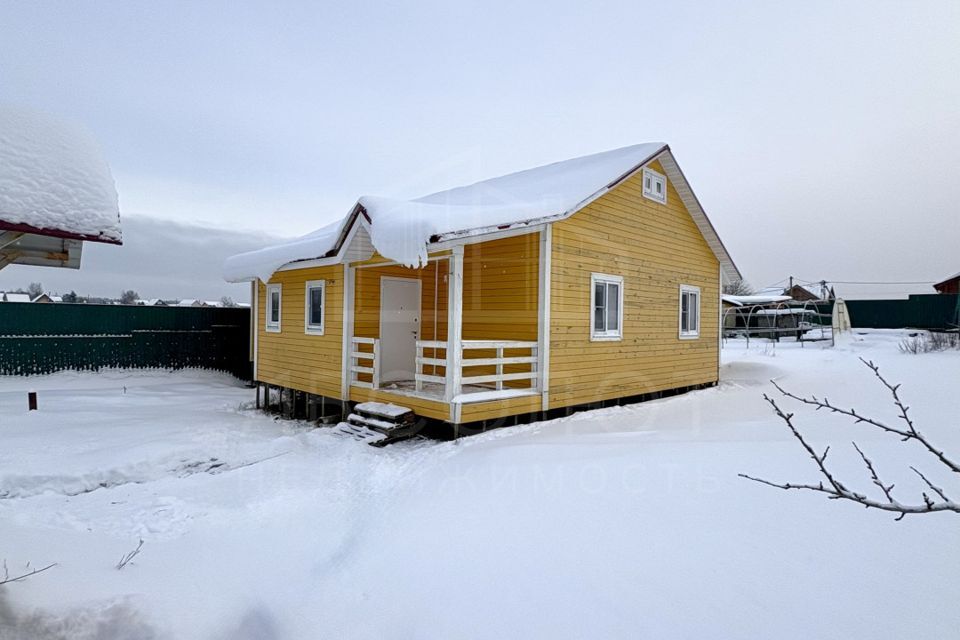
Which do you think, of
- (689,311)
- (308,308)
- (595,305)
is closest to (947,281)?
(689,311)

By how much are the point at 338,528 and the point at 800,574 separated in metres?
3.72

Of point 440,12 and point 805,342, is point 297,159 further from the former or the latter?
point 805,342

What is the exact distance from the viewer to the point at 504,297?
8953 mm

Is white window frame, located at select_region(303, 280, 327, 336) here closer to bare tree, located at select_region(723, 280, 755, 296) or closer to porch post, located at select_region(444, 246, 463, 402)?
porch post, located at select_region(444, 246, 463, 402)

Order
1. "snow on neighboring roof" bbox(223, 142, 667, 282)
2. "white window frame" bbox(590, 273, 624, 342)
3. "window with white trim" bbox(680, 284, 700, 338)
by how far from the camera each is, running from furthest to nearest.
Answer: "window with white trim" bbox(680, 284, 700, 338) → "white window frame" bbox(590, 273, 624, 342) → "snow on neighboring roof" bbox(223, 142, 667, 282)

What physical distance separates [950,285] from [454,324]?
41120 mm

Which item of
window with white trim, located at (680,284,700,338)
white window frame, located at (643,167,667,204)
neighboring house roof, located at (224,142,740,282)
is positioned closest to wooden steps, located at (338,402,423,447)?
neighboring house roof, located at (224,142,740,282)

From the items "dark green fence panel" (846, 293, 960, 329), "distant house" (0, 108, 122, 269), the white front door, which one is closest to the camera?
"distant house" (0, 108, 122, 269)

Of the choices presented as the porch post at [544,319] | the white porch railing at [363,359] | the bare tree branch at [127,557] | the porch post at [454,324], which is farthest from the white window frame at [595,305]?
the bare tree branch at [127,557]

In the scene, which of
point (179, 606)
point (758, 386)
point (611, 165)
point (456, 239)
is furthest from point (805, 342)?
point (179, 606)

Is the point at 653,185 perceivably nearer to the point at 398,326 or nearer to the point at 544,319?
the point at 544,319

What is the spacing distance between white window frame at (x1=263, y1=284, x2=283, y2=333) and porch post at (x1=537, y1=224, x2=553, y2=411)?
21.9ft

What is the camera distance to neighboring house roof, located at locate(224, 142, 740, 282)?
711 cm

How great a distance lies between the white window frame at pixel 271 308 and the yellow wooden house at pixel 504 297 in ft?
0.16
